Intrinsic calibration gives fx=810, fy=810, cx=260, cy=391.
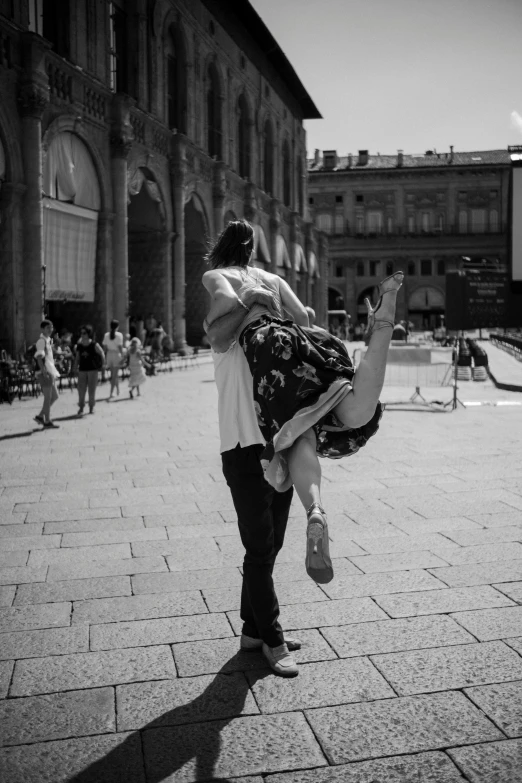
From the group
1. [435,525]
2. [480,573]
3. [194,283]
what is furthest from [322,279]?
[480,573]

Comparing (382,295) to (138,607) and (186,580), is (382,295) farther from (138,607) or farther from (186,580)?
(186,580)

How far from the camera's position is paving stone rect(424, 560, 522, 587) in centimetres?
453

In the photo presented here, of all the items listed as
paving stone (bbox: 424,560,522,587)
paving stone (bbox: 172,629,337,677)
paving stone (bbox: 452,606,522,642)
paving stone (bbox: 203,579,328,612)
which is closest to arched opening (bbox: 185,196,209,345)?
paving stone (bbox: 424,560,522,587)

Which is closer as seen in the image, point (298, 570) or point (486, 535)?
point (298, 570)

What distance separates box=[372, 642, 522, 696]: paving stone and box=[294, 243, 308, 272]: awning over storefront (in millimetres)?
43698

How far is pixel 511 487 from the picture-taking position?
23.5 ft

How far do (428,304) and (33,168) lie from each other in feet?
204

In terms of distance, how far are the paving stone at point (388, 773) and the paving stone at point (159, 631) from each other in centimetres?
125

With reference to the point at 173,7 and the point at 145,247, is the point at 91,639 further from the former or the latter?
the point at 173,7

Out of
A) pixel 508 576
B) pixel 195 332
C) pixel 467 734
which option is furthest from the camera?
pixel 195 332

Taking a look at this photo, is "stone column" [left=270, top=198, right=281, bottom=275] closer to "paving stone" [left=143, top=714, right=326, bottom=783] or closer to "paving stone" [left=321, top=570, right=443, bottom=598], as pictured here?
"paving stone" [left=321, top=570, right=443, bottom=598]

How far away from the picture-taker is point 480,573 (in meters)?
4.67

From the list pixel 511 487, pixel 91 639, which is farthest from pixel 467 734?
pixel 511 487

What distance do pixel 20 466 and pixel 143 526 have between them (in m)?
3.10
